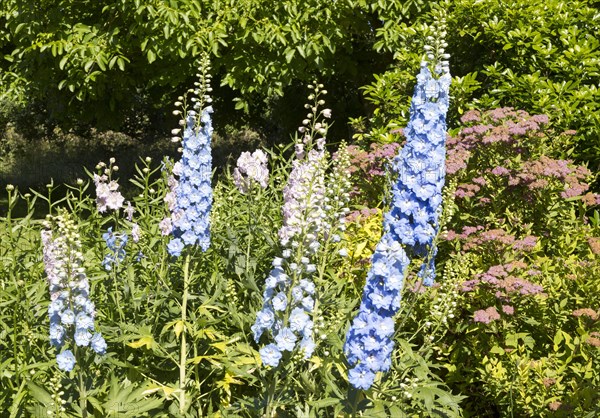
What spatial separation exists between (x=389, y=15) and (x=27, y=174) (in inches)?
428

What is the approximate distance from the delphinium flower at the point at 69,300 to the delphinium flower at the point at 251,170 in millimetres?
1469

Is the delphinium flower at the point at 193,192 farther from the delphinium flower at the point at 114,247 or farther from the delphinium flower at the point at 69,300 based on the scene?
the delphinium flower at the point at 69,300

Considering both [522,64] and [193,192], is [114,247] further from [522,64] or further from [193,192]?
[522,64]

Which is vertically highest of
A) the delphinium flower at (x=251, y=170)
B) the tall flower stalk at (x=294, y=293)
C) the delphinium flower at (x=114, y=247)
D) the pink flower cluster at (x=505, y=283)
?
the tall flower stalk at (x=294, y=293)

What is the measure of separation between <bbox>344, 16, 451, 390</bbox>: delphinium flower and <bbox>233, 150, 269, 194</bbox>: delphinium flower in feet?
4.51

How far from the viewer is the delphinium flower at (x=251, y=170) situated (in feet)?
14.4

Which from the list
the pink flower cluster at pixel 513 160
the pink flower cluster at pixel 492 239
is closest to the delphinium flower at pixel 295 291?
the pink flower cluster at pixel 492 239

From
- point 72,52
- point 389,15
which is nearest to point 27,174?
point 72,52

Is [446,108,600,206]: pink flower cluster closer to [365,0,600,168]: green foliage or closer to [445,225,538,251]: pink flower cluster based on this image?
[445,225,538,251]: pink flower cluster

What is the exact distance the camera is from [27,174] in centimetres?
1670

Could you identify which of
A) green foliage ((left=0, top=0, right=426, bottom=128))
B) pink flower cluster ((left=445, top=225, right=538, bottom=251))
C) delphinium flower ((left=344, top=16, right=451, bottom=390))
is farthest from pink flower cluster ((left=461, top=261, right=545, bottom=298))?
green foliage ((left=0, top=0, right=426, bottom=128))

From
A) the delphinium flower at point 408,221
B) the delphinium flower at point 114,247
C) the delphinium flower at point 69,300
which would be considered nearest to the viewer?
the delphinium flower at point 408,221

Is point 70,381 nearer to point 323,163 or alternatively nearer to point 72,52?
point 323,163

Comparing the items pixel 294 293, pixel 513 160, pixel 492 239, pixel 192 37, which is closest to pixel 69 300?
pixel 294 293
